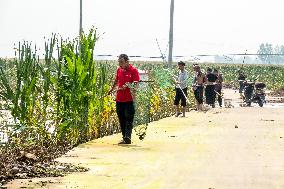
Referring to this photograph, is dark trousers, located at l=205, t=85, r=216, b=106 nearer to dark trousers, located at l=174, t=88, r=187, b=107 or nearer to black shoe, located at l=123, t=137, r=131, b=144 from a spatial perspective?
dark trousers, located at l=174, t=88, r=187, b=107

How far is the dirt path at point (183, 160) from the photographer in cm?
859

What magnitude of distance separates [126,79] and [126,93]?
27 centimetres

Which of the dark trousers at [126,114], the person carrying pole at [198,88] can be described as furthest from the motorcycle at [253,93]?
the dark trousers at [126,114]

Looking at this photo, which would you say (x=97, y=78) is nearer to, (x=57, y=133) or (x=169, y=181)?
(x=57, y=133)

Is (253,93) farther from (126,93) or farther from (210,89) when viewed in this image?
(126,93)

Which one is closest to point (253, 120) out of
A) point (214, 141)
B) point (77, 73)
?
point (214, 141)

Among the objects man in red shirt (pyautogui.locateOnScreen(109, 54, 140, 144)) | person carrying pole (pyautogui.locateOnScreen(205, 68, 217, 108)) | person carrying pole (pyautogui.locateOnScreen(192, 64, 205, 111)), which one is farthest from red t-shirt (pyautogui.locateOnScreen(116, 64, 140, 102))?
person carrying pole (pyautogui.locateOnScreen(205, 68, 217, 108))

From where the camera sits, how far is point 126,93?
13.4 m

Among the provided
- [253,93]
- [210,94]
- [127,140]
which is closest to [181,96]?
[210,94]

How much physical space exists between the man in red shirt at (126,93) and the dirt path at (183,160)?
0.36m

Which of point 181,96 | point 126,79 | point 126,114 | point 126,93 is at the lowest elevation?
point 181,96

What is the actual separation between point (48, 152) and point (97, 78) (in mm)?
3454

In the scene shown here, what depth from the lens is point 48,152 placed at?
11.2m

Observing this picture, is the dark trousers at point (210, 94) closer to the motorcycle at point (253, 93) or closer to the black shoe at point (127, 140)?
the motorcycle at point (253, 93)
